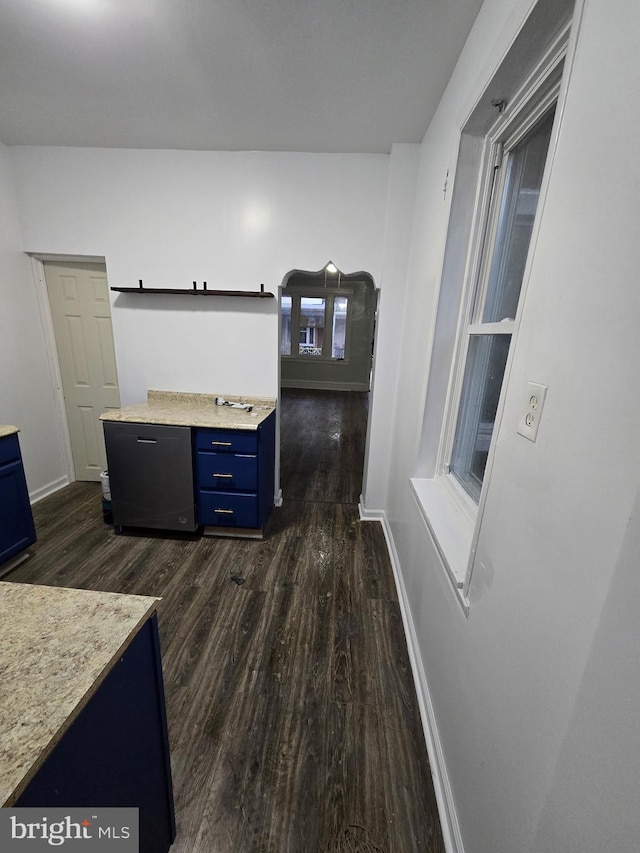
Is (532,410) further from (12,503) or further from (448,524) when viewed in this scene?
(12,503)

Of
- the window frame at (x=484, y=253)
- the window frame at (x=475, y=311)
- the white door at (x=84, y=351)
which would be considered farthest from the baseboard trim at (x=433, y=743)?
the white door at (x=84, y=351)

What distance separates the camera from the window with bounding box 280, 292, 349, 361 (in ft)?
24.2

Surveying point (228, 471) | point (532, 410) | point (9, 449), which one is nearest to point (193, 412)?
point (228, 471)

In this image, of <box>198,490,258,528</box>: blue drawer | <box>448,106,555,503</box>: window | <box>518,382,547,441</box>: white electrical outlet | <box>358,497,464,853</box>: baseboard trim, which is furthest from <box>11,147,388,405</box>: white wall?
<box>518,382,547,441</box>: white electrical outlet

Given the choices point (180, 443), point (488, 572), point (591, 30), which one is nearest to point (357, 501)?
point (180, 443)

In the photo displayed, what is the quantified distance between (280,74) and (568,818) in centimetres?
261

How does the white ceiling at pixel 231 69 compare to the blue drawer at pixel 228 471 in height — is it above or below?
above

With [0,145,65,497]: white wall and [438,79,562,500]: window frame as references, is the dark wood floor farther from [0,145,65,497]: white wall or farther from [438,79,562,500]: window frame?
[438,79,562,500]: window frame

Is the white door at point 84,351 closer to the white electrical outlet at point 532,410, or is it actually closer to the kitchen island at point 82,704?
the kitchen island at point 82,704

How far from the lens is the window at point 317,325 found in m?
7.37

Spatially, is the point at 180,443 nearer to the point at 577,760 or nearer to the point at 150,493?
the point at 150,493

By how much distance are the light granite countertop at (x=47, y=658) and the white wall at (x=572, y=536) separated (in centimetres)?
81

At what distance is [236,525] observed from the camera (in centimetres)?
240

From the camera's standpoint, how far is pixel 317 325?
25.0 ft
